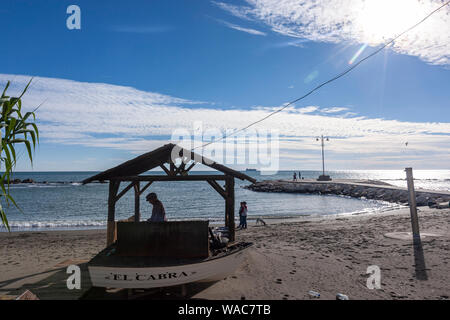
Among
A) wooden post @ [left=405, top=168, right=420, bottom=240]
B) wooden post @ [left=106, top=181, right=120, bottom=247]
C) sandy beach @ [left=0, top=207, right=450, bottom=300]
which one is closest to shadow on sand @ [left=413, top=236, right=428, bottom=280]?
sandy beach @ [left=0, top=207, right=450, bottom=300]

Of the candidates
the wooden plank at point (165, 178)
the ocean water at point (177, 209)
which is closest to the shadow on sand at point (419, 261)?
the wooden plank at point (165, 178)

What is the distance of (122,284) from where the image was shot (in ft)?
21.3

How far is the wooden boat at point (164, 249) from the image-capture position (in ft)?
21.5

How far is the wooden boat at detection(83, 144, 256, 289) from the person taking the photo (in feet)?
→ 21.5

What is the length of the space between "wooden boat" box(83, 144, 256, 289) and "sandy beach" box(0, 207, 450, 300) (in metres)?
0.77

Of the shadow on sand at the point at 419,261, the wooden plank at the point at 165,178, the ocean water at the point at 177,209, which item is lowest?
the ocean water at the point at 177,209

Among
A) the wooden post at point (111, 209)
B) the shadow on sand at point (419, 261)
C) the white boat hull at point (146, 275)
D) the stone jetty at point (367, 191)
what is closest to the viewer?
the white boat hull at point (146, 275)

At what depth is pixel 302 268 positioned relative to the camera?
951 cm

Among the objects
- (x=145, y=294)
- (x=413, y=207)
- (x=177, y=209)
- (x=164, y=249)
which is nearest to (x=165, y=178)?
(x=164, y=249)

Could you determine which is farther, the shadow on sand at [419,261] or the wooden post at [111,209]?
the wooden post at [111,209]

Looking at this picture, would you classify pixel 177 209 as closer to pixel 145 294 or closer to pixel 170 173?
pixel 170 173

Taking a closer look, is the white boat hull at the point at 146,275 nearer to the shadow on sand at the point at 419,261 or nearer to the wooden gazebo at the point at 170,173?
the wooden gazebo at the point at 170,173

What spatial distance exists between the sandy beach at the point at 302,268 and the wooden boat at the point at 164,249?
2.53 ft
